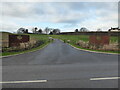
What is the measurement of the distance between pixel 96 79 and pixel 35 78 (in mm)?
2817

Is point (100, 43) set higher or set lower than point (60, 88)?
higher

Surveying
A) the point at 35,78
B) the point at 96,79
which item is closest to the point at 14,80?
the point at 35,78

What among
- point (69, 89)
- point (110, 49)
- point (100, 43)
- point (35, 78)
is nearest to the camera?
point (69, 89)

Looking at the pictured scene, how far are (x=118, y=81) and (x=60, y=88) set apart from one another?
2.57 m

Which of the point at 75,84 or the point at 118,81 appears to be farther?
the point at 118,81

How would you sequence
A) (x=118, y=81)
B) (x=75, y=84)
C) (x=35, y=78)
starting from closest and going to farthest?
(x=75, y=84), (x=118, y=81), (x=35, y=78)

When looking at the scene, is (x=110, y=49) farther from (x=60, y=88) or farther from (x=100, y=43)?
(x=60, y=88)

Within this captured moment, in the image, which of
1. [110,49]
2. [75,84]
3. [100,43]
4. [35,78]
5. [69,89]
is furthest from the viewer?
[100,43]

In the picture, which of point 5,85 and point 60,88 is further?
point 5,85

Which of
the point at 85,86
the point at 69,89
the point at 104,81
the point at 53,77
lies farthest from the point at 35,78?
the point at 104,81

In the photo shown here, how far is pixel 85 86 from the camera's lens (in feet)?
12.9

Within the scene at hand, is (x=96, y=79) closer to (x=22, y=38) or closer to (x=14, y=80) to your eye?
(x=14, y=80)

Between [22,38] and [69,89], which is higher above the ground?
[22,38]

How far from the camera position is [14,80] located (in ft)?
15.0
